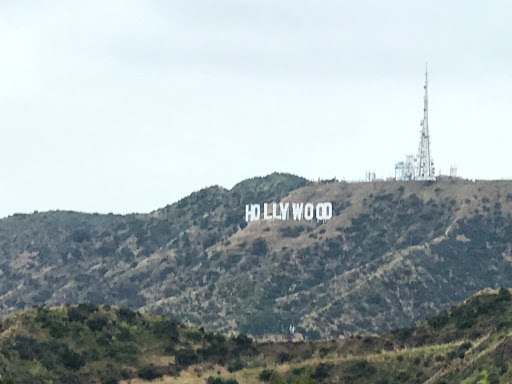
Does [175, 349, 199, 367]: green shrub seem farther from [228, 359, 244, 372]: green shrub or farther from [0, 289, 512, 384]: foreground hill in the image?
[228, 359, 244, 372]: green shrub

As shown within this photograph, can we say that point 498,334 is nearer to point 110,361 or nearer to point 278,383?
point 278,383

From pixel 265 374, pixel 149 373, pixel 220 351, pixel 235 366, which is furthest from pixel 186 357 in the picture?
pixel 265 374

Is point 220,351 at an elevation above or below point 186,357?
above

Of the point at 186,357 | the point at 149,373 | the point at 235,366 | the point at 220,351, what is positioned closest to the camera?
the point at 149,373

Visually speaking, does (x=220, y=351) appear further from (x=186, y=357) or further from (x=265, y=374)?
(x=265, y=374)

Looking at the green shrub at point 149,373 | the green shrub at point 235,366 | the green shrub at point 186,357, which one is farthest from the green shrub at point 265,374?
the green shrub at point 149,373

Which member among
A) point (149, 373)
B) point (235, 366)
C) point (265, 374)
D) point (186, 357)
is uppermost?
point (186, 357)

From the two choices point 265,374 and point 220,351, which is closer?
point 265,374

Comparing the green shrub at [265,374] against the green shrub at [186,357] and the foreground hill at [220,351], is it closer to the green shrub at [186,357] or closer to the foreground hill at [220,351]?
the foreground hill at [220,351]

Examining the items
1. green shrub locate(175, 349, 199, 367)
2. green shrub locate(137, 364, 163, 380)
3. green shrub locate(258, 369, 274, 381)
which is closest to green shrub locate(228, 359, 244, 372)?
green shrub locate(175, 349, 199, 367)
